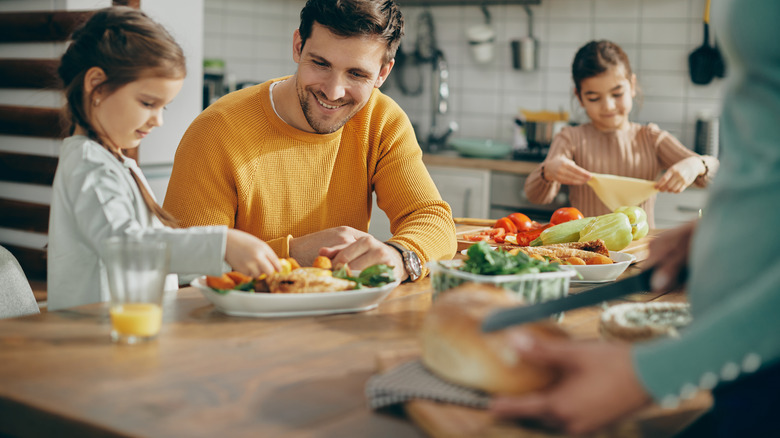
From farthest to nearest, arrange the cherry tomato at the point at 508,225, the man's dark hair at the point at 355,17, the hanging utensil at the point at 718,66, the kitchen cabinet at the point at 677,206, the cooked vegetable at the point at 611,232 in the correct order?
the hanging utensil at the point at 718,66 → the kitchen cabinet at the point at 677,206 → the cherry tomato at the point at 508,225 → the cooked vegetable at the point at 611,232 → the man's dark hair at the point at 355,17

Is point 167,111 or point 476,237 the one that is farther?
point 167,111

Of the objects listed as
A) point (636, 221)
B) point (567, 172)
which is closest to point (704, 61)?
point (567, 172)

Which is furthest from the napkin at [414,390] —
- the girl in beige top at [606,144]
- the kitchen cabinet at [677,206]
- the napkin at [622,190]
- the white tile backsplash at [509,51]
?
the white tile backsplash at [509,51]

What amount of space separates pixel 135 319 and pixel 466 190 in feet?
9.76

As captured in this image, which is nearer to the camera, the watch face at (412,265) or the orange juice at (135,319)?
the orange juice at (135,319)

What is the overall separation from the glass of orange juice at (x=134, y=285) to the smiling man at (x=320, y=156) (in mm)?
545

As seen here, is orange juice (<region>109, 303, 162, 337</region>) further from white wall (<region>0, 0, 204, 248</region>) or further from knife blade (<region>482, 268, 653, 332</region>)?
white wall (<region>0, 0, 204, 248</region>)

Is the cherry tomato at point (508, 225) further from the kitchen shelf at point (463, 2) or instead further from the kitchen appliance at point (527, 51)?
the kitchen shelf at point (463, 2)

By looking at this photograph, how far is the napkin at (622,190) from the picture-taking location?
2191 mm

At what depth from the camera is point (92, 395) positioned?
761mm

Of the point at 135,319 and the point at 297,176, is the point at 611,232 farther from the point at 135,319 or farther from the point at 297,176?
the point at 135,319

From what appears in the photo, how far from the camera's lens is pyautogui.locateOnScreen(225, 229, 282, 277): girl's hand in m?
1.14

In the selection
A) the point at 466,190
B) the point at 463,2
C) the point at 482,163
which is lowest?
the point at 466,190

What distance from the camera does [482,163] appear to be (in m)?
3.77
